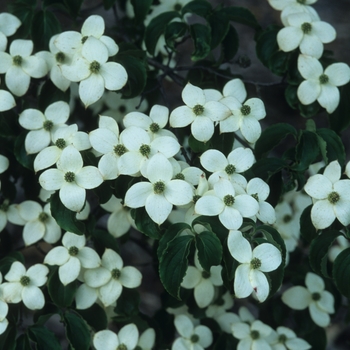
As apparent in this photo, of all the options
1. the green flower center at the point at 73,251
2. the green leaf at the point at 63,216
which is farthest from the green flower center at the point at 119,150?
the green flower center at the point at 73,251

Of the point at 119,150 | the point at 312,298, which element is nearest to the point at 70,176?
the point at 119,150

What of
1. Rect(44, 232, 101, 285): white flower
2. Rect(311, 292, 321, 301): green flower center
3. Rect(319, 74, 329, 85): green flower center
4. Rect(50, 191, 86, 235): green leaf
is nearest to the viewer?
Rect(50, 191, 86, 235): green leaf

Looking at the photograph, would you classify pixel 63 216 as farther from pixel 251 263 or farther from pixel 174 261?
pixel 251 263

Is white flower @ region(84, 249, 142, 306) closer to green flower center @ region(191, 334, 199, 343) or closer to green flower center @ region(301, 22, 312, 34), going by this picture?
green flower center @ region(191, 334, 199, 343)

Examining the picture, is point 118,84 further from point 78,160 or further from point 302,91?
point 302,91

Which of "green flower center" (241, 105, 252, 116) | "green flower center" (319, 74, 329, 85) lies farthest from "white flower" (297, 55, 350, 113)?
"green flower center" (241, 105, 252, 116)

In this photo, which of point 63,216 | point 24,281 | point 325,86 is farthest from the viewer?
point 325,86
